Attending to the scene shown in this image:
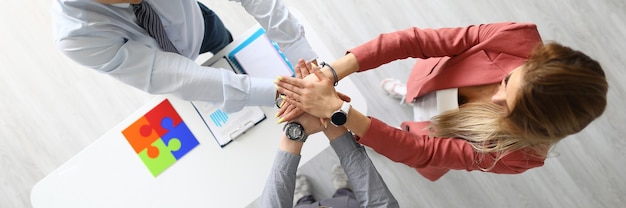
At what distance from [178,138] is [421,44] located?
0.88 metres

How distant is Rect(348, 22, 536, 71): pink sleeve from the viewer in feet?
3.72

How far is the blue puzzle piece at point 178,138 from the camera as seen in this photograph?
1.36 meters

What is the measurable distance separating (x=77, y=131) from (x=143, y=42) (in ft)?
4.24

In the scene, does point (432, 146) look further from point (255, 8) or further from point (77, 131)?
point (77, 131)

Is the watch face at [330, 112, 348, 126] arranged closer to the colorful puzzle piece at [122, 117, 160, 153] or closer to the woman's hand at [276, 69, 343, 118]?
the woman's hand at [276, 69, 343, 118]

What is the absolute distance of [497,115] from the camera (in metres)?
1.05

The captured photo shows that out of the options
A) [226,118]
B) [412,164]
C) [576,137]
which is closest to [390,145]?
[412,164]

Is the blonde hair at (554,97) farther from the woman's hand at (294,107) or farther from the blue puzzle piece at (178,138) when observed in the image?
the blue puzzle piece at (178,138)

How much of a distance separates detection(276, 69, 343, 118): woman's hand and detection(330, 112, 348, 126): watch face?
3cm

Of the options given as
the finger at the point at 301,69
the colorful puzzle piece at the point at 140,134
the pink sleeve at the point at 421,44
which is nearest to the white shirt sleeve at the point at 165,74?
the finger at the point at 301,69

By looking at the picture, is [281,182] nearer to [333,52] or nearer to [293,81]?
[293,81]

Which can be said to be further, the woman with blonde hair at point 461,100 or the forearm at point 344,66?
the forearm at point 344,66

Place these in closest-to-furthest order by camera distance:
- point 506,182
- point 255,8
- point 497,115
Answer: point 497,115 < point 255,8 < point 506,182

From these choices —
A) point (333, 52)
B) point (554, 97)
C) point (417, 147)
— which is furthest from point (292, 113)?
point (333, 52)
